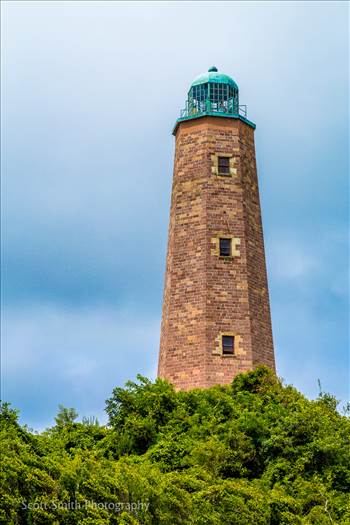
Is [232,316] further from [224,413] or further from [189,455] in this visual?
[189,455]

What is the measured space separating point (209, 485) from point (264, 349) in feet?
40.0

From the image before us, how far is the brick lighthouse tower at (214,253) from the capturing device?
32.4 metres

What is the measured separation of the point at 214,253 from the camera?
33625 millimetres

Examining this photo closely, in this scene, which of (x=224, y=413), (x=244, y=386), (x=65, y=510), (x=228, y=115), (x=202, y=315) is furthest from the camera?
(x=228, y=115)

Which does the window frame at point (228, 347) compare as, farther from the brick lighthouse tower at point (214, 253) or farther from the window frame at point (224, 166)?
the window frame at point (224, 166)

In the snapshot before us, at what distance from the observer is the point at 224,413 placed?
28.2 m

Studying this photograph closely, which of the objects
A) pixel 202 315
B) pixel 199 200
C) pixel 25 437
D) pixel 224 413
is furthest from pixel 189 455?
pixel 199 200

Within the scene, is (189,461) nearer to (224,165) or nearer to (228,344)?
(228,344)

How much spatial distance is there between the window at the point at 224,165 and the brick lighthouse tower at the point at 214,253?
0.12ft

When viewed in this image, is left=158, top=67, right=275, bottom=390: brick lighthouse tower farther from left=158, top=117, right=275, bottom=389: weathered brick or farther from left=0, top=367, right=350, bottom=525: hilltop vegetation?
left=0, top=367, right=350, bottom=525: hilltop vegetation

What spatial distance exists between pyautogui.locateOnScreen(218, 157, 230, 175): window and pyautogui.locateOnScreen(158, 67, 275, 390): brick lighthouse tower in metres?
0.04

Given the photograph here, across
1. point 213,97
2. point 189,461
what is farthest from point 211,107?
point 189,461

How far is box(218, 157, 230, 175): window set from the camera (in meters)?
35.1

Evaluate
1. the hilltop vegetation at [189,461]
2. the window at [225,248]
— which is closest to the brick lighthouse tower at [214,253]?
the window at [225,248]
